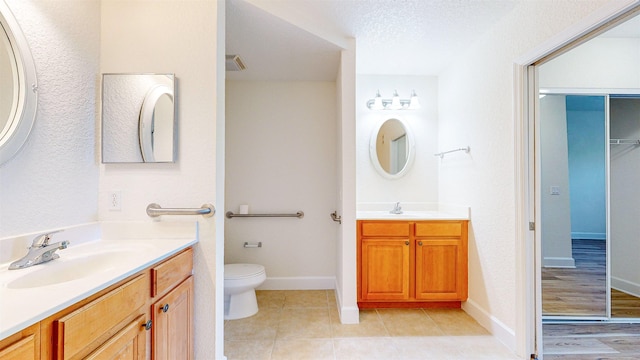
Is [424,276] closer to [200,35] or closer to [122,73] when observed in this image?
[200,35]

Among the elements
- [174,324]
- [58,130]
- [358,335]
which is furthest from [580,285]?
[58,130]

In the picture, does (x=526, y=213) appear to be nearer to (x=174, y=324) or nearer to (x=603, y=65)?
(x=603, y=65)

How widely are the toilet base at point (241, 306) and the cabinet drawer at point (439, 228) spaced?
1.57 meters

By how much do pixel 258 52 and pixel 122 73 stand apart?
110 cm

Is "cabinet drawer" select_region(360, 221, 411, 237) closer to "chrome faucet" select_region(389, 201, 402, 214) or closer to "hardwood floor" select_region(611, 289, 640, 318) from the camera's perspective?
"chrome faucet" select_region(389, 201, 402, 214)

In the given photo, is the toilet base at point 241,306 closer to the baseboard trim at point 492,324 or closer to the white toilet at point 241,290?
the white toilet at point 241,290

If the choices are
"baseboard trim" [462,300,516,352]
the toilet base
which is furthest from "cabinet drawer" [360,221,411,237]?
the toilet base

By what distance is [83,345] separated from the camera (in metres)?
0.82

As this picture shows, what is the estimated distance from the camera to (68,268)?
113 cm

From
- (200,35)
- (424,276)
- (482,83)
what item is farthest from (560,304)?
(200,35)

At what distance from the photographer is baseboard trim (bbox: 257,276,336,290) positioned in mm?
2980

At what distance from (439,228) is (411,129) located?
3.85 ft

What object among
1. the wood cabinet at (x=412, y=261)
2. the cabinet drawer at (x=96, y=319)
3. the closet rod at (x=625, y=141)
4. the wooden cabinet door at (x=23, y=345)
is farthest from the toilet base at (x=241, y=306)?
the closet rod at (x=625, y=141)

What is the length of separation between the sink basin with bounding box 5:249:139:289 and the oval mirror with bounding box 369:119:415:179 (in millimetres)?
2406
